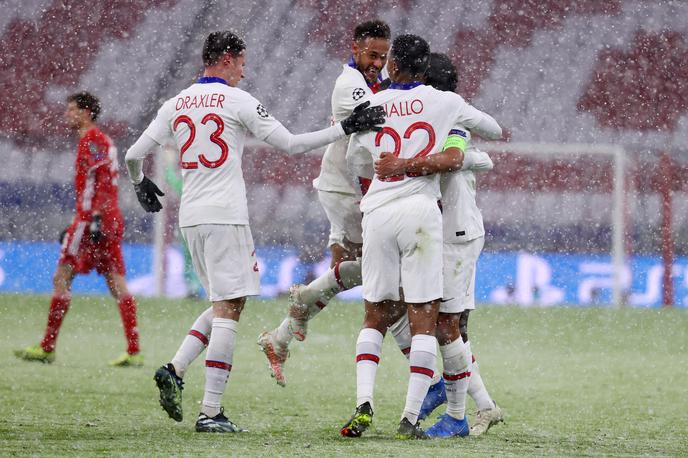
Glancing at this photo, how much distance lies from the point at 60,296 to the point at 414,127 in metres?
3.71

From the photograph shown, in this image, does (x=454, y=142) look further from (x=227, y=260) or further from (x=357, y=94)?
(x=227, y=260)

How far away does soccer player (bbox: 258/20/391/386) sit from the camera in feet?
16.6

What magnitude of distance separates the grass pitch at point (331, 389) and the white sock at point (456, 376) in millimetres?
155

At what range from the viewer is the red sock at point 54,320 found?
7.29 meters

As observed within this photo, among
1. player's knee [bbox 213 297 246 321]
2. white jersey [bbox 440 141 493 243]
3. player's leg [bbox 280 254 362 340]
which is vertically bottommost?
player's knee [bbox 213 297 246 321]

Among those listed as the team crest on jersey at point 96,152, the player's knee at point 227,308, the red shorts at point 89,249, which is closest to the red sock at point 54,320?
the red shorts at point 89,249

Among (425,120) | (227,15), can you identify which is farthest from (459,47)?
(425,120)

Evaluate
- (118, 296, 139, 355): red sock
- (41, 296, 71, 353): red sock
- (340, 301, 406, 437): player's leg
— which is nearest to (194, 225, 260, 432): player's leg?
(340, 301, 406, 437): player's leg

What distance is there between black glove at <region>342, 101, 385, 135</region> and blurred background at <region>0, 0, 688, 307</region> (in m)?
8.05

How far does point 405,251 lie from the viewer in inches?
173

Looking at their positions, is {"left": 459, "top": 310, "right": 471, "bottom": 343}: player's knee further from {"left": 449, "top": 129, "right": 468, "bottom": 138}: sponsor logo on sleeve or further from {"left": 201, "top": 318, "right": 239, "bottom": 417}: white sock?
{"left": 201, "top": 318, "right": 239, "bottom": 417}: white sock

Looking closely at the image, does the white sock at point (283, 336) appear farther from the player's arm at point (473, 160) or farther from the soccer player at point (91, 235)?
the soccer player at point (91, 235)

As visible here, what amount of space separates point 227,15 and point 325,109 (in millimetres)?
3350

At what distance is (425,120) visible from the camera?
4391 millimetres
